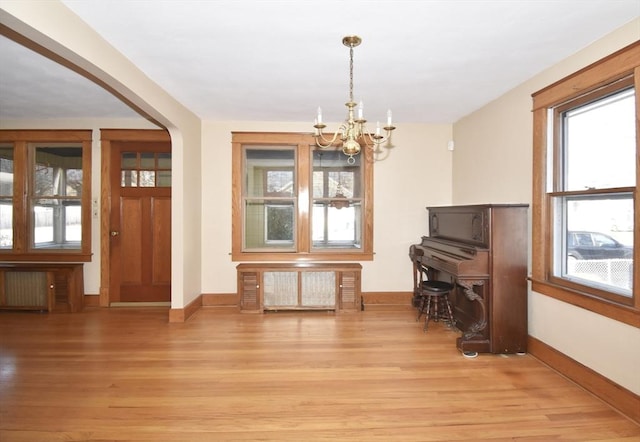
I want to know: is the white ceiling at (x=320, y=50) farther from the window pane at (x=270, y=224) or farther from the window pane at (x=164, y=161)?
the window pane at (x=270, y=224)

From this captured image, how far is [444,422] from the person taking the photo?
2.12 m

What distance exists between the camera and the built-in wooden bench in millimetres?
4352

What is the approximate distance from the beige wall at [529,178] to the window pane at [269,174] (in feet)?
7.78

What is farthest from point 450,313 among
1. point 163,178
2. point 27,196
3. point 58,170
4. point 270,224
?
point 27,196

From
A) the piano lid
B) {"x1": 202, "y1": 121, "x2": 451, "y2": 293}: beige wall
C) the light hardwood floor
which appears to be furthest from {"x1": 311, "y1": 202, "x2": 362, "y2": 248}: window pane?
the light hardwood floor

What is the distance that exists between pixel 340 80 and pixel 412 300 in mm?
3054

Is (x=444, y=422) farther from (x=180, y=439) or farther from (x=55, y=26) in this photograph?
(x=55, y=26)

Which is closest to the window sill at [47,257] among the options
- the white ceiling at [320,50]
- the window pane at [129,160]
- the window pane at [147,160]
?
the window pane at [129,160]

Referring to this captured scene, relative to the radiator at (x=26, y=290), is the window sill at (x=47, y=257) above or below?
above

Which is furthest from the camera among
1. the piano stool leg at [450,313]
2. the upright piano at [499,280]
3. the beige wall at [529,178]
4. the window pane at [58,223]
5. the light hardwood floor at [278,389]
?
the window pane at [58,223]

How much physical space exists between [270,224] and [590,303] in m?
3.67

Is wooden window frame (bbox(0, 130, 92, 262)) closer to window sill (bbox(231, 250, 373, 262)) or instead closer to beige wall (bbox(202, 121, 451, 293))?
window sill (bbox(231, 250, 373, 262))

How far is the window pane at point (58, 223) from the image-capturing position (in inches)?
184

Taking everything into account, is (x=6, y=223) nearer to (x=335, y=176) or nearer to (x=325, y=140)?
(x=335, y=176)
